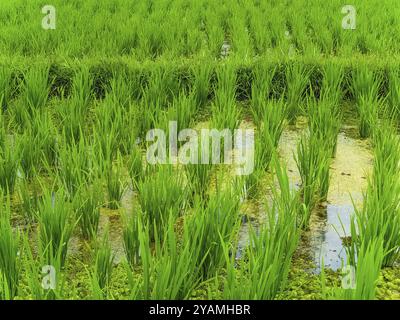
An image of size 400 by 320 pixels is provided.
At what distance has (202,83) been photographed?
3.89 meters

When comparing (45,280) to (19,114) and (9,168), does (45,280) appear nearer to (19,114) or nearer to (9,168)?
(9,168)

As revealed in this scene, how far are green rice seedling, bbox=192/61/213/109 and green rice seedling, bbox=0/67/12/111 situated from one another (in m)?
1.17

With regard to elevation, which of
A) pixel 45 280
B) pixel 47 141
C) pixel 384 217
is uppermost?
pixel 47 141

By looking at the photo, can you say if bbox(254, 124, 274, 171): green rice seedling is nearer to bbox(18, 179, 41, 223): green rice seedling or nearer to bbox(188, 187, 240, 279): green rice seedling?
bbox(188, 187, 240, 279): green rice seedling

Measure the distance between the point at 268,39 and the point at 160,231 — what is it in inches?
138

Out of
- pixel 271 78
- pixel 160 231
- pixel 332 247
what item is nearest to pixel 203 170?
pixel 160 231

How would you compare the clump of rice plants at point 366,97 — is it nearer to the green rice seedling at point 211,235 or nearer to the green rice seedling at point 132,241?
the green rice seedling at point 211,235

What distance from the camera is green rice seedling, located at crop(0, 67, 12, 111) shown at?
377 cm

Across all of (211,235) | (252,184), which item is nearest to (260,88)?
(252,184)

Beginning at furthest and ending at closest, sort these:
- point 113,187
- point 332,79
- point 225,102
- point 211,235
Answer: point 332,79 → point 225,102 → point 113,187 → point 211,235

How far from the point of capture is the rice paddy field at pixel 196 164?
1830 mm

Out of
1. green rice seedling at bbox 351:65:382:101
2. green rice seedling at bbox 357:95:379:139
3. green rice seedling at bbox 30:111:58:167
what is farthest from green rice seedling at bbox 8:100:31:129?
green rice seedling at bbox 351:65:382:101

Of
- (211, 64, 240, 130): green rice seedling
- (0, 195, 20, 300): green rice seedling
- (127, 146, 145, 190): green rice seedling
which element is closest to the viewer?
(0, 195, 20, 300): green rice seedling

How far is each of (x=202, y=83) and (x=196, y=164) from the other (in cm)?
144
